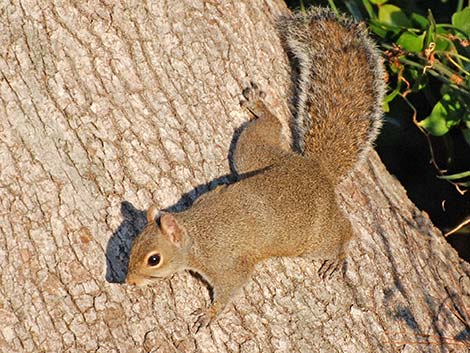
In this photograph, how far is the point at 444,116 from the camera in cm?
328

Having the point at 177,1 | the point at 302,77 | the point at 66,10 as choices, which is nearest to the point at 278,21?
the point at 302,77

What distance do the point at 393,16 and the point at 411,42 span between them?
0.71 ft

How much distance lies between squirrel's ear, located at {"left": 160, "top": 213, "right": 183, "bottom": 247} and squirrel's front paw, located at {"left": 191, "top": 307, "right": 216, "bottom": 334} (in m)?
0.27

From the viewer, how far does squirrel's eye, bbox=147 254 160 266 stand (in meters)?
2.34

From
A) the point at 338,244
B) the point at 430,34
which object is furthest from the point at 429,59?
the point at 338,244

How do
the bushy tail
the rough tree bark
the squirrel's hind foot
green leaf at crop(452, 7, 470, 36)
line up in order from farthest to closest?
1. green leaf at crop(452, 7, 470, 36)
2. the bushy tail
3. the squirrel's hind foot
4. the rough tree bark

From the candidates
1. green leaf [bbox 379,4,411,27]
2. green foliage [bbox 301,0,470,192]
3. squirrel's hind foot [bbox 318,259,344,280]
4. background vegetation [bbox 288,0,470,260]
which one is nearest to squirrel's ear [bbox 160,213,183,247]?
squirrel's hind foot [bbox 318,259,344,280]

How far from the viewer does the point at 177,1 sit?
278cm

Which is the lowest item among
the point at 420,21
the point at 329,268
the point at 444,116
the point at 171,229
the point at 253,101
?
the point at 329,268

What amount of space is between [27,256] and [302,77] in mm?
1422

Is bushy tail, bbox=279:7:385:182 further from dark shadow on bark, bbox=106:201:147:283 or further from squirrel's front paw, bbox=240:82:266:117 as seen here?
dark shadow on bark, bbox=106:201:147:283

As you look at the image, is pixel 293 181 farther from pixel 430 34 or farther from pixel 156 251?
pixel 430 34

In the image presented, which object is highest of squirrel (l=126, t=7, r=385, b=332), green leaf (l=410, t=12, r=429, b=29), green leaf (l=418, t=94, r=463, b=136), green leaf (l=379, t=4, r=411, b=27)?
green leaf (l=379, t=4, r=411, b=27)

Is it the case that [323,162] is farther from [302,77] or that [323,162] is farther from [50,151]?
[50,151]
